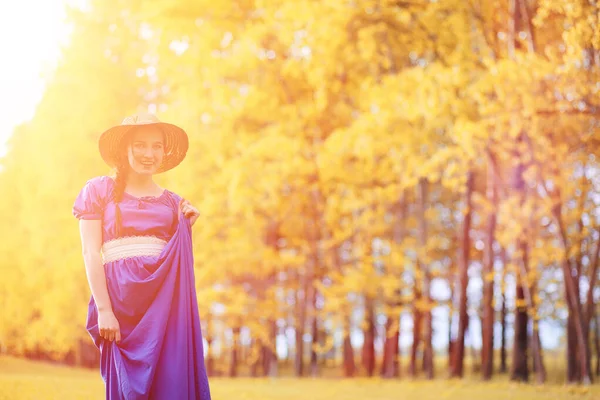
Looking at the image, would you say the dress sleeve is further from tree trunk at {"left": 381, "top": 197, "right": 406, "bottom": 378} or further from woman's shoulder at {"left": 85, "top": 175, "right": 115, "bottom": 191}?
tree trunk at {"left": 381, "top": 197, "right": 406, "bottom": 378}

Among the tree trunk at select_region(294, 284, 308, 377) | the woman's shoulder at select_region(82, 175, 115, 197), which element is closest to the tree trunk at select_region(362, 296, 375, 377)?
the tree trunk at select_region(294, 284, 308, 377)

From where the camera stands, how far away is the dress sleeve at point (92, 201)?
12.4ft

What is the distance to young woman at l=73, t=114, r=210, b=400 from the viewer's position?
3686 millimetres

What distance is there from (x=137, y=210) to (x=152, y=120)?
0.50 meters

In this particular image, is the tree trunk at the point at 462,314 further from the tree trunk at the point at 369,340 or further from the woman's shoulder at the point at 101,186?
the woman's shoulder at the point at 101,186

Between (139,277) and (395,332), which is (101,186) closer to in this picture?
(139,277)

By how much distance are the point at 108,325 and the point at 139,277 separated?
0.92ft

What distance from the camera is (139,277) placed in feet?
12.3

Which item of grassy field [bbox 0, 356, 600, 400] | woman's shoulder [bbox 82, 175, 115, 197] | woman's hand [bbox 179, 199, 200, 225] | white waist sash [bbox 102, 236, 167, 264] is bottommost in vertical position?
grassy field [bbox 0, 356, 600, 400]

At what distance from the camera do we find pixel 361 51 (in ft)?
46.9

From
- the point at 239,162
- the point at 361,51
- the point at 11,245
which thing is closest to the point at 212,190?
the point at 239,162

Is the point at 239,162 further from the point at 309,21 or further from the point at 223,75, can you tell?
the point at 309,21

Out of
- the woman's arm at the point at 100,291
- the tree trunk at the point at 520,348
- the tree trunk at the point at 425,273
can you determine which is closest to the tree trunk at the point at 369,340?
the tree trunk at the point at 425,273

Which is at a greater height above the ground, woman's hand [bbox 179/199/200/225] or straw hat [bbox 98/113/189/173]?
straw hat [bbox 98/113/189/173]
